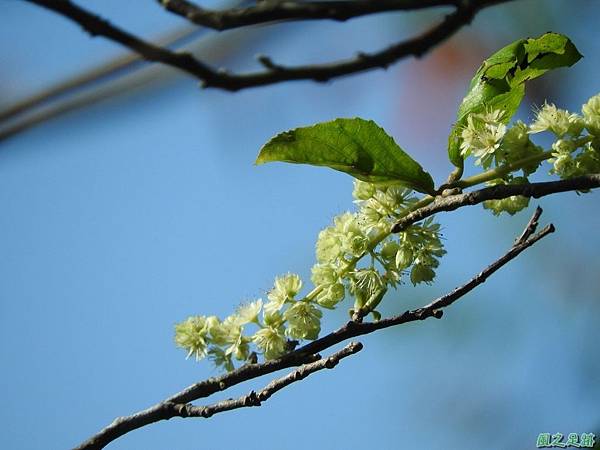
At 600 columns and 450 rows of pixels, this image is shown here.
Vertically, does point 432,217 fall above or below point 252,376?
above

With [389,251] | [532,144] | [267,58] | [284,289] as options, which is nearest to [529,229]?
[532,144]

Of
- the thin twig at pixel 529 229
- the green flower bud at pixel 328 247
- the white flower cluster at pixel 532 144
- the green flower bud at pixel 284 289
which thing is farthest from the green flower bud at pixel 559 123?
the green flower bud at pixel 284 289

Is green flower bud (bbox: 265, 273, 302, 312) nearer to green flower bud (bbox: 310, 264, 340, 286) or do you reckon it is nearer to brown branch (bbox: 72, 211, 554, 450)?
green flower bud (bbox: 310, 264, 340, 286)

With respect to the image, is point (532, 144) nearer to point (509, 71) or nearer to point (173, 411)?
point (509, 71)

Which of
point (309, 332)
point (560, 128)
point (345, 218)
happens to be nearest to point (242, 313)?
point (309, 332)

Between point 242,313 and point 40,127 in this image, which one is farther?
point 242,313

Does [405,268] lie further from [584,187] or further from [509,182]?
[584,187]
